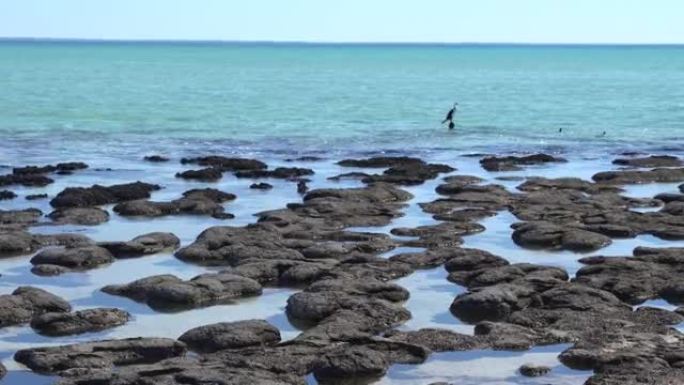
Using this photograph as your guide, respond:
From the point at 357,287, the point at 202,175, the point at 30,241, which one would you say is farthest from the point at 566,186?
the point at 30,241

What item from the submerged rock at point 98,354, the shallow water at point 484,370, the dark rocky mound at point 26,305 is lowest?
the dark rocky mound at point 26,305

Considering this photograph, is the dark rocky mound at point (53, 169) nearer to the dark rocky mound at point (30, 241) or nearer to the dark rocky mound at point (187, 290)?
the dark rocky mound at point (30, 241)

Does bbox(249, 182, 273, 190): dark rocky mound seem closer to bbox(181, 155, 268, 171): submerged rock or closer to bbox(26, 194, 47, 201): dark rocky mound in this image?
bbox(181, 155, 268, 171): submerged rock

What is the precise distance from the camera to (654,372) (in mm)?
18484

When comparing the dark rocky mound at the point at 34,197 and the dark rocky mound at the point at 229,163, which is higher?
the dark rocky mound at the point at 34,197

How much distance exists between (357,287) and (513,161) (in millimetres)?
25865

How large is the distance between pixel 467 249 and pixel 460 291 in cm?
327

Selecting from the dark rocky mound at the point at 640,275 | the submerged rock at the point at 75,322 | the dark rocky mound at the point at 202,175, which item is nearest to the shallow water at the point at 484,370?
the dark rocky mound at the point at 640,275

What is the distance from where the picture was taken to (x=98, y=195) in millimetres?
36250

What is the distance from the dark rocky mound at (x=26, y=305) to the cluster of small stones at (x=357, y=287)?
0.10 ft

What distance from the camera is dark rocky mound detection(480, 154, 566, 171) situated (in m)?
46.6

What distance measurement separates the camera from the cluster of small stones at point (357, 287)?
18969 millimetres

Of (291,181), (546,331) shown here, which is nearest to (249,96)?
(291,181)

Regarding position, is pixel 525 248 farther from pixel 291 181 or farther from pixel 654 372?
pixel 291 181
